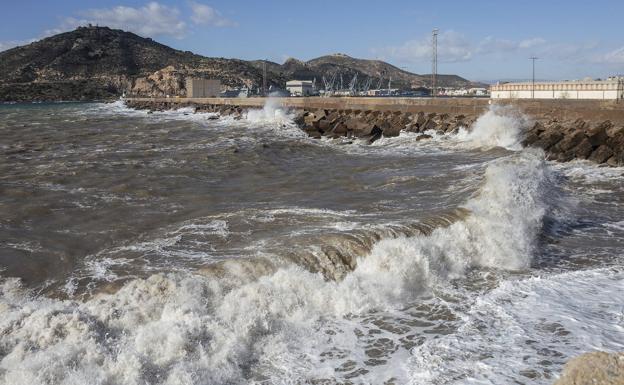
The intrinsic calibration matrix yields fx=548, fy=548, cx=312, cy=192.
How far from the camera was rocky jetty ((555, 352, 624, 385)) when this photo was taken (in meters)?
3.10

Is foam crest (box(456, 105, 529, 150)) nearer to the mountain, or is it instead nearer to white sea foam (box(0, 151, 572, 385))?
white sea foam (box(0, 151, 572, 385))

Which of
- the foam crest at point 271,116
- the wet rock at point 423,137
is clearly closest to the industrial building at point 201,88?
the foam crest at point 271,116

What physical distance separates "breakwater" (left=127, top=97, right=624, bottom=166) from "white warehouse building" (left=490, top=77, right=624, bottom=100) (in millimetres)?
2315

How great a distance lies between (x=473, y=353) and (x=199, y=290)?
2749 millimetres

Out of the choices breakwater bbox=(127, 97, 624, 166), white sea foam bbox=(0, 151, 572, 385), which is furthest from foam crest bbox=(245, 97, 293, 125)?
white sea foam bbox=(0, 151, 572, 385)

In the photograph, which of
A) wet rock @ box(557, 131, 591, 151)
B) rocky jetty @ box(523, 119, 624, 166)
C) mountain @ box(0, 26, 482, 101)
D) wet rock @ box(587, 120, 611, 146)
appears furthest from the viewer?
mountain @ box(0, 26, 482, 101)

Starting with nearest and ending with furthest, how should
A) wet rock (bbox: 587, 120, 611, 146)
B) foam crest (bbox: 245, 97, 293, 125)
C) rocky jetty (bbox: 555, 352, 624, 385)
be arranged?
rocky jetty (bbox: 555, 352, 624, 385), wet rock (bbox: 587, 120, 611, 146), foam crest (bbox: 245, 97, 293, 125)

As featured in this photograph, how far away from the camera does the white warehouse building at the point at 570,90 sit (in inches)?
955

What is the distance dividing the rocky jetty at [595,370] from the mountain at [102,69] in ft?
394

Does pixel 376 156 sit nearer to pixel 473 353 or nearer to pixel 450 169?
pixel 450 169

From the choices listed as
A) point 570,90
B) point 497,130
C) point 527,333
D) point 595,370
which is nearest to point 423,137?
point 497,130

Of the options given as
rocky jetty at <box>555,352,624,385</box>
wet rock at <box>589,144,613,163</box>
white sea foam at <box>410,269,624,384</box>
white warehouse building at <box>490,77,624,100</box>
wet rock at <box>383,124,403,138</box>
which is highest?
white warehouse building at <box>490,77,624,100</box>

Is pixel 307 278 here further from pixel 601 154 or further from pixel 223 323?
pixel 601 154

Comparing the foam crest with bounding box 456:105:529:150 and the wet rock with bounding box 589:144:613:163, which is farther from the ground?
the foam crest with bounding box 456:105:529:150
